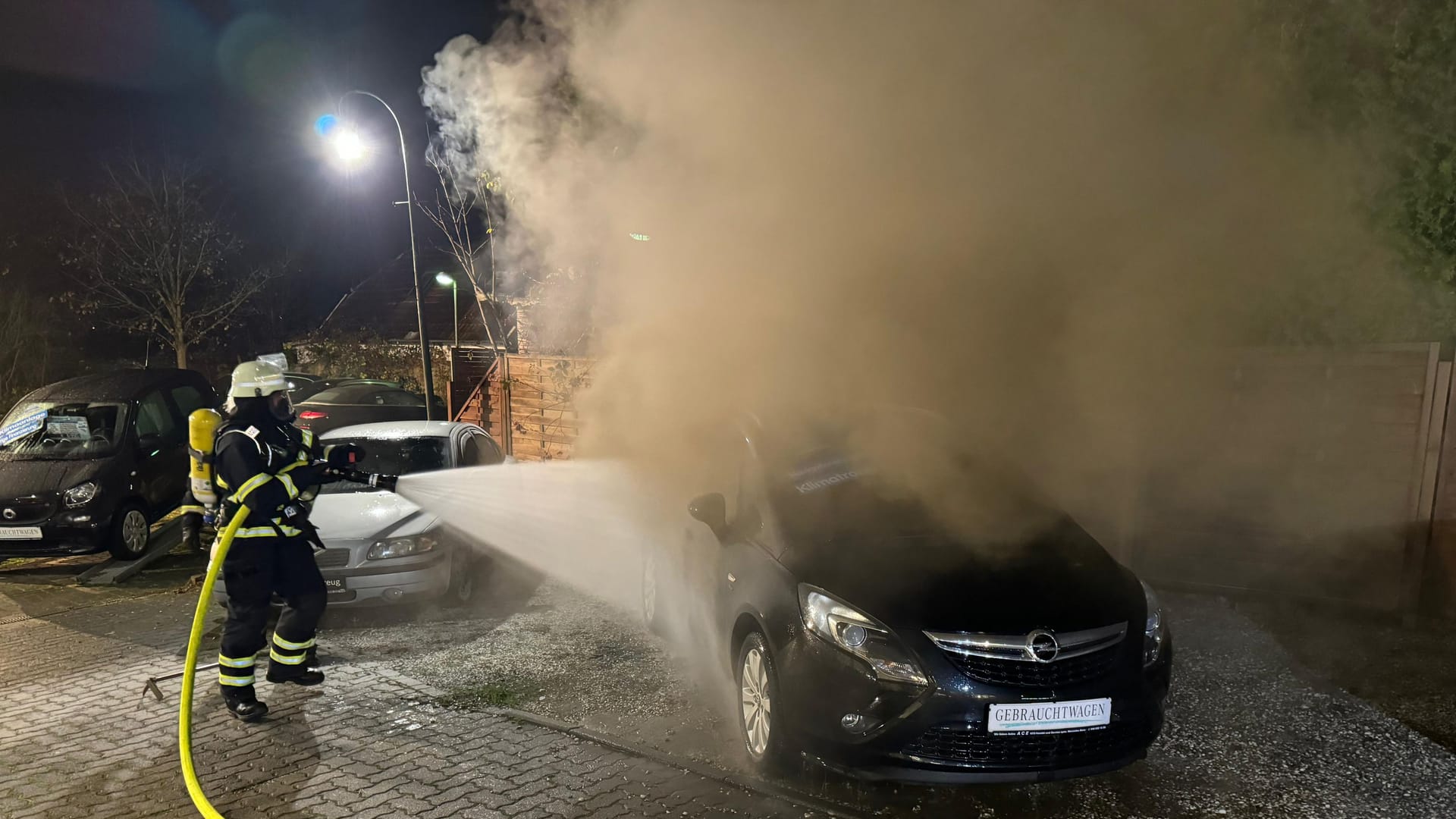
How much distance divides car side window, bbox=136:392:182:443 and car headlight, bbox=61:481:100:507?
824 mm

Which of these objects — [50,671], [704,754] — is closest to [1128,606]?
[704,754]

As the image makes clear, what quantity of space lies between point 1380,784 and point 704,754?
2860 mm

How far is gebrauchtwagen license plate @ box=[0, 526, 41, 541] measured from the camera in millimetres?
7516

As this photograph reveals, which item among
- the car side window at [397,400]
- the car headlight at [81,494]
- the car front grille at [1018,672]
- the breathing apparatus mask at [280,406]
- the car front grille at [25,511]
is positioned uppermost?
the breathing apparatus mask at [280,406]

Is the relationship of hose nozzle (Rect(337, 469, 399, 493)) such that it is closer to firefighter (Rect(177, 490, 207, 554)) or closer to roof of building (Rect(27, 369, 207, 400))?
firefighter (Rect(177, 490, 207, 554))

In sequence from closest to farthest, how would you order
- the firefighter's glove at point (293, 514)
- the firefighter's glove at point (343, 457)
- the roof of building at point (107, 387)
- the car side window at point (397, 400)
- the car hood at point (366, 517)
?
the firefighter's glove at point (293, 514), the firefighter's glove at point (343, 457), the car hood at point (366, 517), the roof of building at point (107, 387), the car side window at point (397, 400)

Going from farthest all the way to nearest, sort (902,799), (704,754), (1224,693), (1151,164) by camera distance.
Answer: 1. (1151,164)
2. (1224,693)
3. (704,754)
4. (902,799)

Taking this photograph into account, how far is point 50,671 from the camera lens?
5332 millimetres

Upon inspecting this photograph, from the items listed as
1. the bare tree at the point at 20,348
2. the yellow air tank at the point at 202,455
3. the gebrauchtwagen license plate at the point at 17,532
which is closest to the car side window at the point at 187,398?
the gebrauchtwagen license plate at the point at 17,532

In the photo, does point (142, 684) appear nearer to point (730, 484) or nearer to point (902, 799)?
point (730, 484)

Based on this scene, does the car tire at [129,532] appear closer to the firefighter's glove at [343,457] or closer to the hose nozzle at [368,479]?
the hose nozzle at [368,479]

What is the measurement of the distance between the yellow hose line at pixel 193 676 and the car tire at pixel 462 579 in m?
1.86

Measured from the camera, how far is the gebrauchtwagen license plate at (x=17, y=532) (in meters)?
7.52

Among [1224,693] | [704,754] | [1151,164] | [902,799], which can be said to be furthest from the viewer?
[1151,164]
